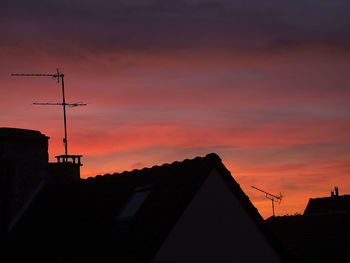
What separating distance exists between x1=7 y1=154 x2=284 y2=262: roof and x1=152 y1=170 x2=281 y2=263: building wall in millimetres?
272

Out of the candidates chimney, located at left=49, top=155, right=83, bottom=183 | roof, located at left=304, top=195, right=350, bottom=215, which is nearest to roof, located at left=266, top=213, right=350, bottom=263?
chimney, located at left=49, top=155, right=83, bottom=183

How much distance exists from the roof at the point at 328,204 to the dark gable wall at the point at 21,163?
2144 inches

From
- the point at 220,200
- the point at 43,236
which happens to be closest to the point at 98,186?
the point at 43,236

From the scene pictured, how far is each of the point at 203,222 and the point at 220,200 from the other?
108 cm

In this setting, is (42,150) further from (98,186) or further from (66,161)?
(98,186)

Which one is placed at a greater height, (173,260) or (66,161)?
(66,161)

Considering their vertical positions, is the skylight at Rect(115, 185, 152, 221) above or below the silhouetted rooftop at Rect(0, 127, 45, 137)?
below

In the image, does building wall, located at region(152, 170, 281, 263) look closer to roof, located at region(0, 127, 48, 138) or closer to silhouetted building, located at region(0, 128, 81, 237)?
silhouetted building, located at region(0, 128, 81, 237)

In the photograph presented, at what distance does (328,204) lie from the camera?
253 ft

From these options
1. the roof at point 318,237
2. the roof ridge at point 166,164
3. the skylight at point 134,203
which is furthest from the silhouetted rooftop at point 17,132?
the roof at point 318,237

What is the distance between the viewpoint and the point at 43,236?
1952 centimetres

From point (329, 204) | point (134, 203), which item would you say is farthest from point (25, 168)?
point (329, 204)

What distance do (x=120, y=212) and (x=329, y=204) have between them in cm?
6525

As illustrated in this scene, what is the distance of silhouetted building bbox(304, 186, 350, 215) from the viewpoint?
7411cm
